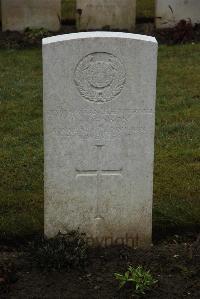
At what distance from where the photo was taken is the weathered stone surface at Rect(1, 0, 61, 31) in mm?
11875

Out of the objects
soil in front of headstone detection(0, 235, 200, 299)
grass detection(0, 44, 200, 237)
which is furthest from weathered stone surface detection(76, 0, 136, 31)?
soil in front of headstone detection(0, 235, 200, 299)

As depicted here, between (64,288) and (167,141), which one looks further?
(167,141)

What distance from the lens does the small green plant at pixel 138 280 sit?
14.2 ft

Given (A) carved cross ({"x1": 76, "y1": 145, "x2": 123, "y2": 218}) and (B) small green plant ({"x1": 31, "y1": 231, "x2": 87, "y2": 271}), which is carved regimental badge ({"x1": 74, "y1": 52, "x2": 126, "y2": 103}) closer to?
(A) carved cross ({"x1": 76, "y1": 145, "x2": 123, "y2": 218})

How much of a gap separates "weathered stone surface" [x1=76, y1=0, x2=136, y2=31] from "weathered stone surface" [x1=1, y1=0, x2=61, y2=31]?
0.43 m

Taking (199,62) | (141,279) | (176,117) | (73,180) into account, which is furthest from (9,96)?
(141,279)

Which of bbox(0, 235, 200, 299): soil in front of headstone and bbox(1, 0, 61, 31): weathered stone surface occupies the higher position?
bbox(1, 0, 61, 31): weathered stone surface

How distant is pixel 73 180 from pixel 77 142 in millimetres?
271

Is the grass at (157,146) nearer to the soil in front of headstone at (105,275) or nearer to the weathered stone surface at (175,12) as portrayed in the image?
the soil in front of headstone at (105,275)

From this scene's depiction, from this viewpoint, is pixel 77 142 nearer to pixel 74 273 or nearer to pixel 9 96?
pixel 74 273

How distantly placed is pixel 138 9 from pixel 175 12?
1.53m

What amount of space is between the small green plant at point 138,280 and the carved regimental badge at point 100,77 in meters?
1.14

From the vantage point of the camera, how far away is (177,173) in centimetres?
619

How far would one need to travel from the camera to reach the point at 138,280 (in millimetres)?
4348
